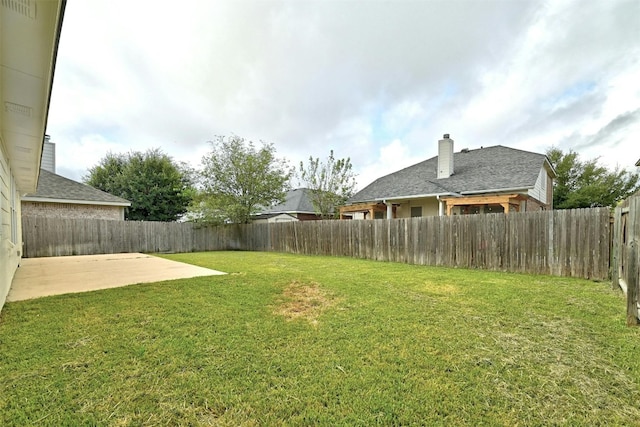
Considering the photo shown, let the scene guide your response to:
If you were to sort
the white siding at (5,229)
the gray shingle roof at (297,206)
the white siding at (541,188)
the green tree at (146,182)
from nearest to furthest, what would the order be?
1. the white siding at (5,229)
2. the white siding at (541,188)
3. the green tree at (146,182)
4. the gray shingle roof at (297,206)

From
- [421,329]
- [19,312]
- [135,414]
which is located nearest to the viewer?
[135,414]

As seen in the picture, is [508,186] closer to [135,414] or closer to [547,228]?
[547,228]

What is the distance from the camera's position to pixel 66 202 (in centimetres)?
1348

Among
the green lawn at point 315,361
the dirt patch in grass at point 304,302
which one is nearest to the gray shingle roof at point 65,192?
the green lawn at point 315,361

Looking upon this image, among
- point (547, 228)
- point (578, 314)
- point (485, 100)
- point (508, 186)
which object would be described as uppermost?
point (485, 100)

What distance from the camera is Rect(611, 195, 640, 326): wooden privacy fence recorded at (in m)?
3.52

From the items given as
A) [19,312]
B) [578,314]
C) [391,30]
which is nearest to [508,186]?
[391,30]

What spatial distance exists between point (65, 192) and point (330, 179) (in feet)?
47.1

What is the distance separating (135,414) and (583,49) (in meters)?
14.6

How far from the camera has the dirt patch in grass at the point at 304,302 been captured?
3.89m

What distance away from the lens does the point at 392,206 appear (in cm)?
1619

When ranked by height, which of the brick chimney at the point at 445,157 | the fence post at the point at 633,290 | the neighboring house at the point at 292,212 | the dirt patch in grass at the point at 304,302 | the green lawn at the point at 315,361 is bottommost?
the dirt patch in grass at the point at 304,302

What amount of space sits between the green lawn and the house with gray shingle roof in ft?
38.9

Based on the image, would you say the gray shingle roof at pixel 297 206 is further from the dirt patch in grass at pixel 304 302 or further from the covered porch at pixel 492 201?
the dirt patch in grass at pixel 304 302
